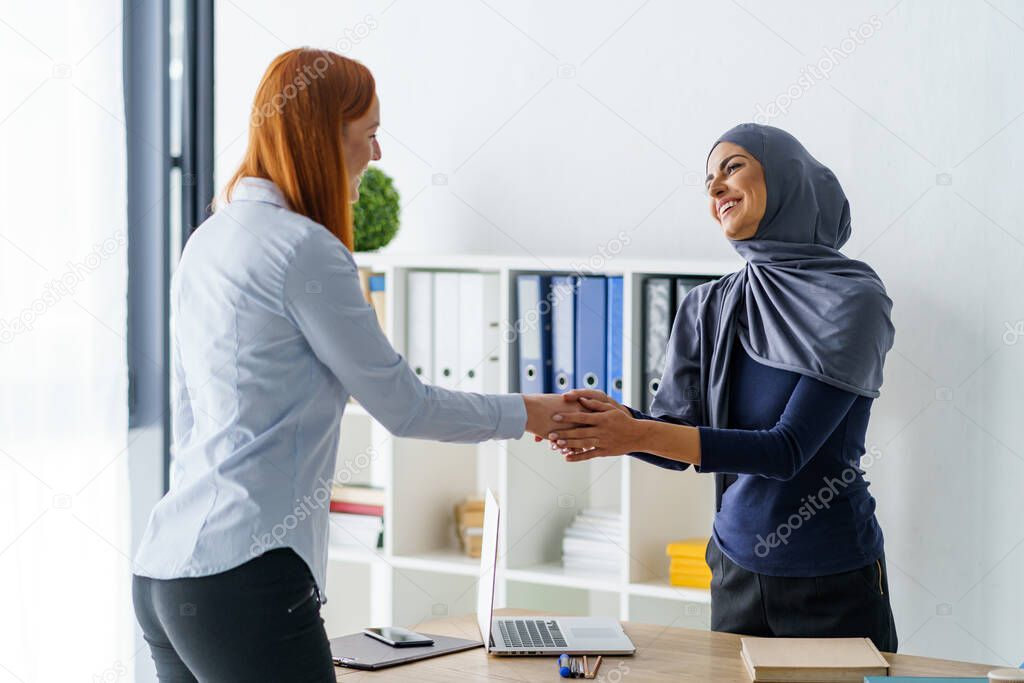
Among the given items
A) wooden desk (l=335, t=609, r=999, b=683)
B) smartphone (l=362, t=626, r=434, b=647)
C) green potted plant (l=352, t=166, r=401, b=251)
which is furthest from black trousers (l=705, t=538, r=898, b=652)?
green potted plant (l=352, t=166, r=401, b=251)

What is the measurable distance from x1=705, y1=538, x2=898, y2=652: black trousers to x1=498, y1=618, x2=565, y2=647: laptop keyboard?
396mm

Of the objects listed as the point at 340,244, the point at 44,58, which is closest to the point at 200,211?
the point at 44,58

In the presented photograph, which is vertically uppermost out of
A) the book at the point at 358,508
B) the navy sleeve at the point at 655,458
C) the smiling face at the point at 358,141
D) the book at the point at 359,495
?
the smiling face at the point at 358,141

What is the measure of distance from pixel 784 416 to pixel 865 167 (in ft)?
3.20

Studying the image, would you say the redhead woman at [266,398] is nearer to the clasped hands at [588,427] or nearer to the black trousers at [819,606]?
the clasped hands at [588,427]

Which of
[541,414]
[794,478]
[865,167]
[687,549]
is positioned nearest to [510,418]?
[541,414]

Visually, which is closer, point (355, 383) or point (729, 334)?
point (355, 383)

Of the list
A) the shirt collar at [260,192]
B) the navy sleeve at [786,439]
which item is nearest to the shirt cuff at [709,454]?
the navy sleeve at [786,439]

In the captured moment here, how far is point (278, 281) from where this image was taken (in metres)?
1.47

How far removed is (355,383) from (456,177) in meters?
1.88

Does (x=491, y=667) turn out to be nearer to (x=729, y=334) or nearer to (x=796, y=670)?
(x=796, y=670)

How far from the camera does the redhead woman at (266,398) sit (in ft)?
4.63

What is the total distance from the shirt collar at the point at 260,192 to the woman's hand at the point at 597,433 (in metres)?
0.77

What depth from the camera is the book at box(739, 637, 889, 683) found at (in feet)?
5.46
